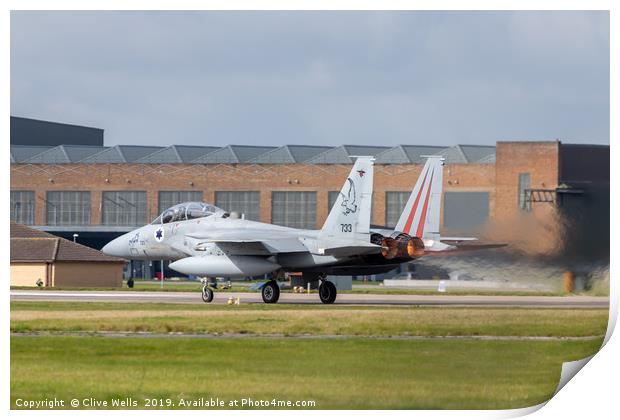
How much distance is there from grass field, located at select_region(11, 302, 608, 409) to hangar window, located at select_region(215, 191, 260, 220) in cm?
2231

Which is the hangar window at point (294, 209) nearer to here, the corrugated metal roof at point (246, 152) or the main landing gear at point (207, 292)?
the corrugated metal roof at point (246, 152)

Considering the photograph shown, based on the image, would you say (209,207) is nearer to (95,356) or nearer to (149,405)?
(95,356)

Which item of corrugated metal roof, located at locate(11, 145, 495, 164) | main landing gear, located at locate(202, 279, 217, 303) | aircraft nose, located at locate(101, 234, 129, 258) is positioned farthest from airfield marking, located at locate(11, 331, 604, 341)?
aircraft nose, located at locate(101, 234, 129, 258)

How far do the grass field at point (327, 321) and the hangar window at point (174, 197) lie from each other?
45.9 feet

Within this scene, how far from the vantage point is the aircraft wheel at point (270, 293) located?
157 ft

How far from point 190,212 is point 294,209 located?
14.0m

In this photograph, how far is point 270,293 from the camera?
158 ft

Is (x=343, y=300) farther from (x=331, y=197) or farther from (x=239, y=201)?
(x=331, y=197)

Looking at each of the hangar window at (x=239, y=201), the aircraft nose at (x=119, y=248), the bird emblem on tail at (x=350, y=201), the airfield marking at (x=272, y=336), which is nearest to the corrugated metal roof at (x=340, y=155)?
the hangar window at (x=239, y=201)

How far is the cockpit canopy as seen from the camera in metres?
49.5

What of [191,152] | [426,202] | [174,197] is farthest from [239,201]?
[426,202]

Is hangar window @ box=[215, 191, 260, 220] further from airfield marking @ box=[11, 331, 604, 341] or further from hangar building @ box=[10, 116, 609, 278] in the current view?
airfield marking @ box=[11, 331, 604, 341]

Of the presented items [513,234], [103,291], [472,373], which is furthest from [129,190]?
[472,373]

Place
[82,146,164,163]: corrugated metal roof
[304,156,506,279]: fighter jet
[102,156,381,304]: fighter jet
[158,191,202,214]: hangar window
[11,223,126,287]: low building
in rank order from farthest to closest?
[11,223,126,287]: low building < [82,146,164,163]: corrugated metal roof < [158,191,202,214]: hangar window < [102,156,381,304]: fighter jet < [304,156,506,279]: fighter jet
